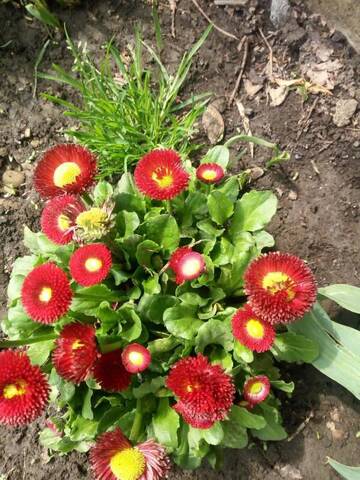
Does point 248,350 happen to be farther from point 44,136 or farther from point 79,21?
point 79,21

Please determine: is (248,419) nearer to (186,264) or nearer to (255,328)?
(255,328)

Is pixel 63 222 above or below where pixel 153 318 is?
above

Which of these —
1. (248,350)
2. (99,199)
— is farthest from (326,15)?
(248,350)

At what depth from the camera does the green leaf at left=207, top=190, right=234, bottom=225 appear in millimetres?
2516

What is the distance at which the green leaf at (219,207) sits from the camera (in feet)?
8.25

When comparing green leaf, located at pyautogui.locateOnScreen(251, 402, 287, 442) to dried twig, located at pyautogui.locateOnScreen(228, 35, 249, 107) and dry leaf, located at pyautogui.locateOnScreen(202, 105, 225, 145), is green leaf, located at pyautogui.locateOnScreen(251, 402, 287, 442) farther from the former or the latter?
dried twig, located at pyautogui.locateOnScreen(228, 35, 249, 107)

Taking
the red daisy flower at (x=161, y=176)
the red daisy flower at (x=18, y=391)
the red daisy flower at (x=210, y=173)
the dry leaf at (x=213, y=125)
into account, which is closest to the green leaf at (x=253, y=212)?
the red daisy flower at (x=210, y=173)

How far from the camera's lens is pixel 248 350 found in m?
2.30

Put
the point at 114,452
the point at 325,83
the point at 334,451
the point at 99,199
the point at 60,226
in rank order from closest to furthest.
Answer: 1. the point at 114,452
2. the point at 60,226
3. the point at 99,199
4. the point at 334,451
5. the point at 325,83

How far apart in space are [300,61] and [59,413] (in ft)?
8.61

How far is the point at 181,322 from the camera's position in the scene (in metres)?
2.38

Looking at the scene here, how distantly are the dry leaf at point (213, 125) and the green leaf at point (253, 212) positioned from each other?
702mm

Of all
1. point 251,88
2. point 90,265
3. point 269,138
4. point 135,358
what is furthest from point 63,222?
point 251,88

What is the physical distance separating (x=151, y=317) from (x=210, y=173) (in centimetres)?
76
